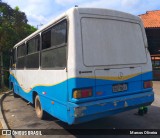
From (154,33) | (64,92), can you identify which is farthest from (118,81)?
(154,33)

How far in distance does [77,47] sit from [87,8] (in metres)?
1.00

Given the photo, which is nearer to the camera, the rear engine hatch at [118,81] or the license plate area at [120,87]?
the rear engine hatch at [118,81]

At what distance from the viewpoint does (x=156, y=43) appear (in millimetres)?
24688

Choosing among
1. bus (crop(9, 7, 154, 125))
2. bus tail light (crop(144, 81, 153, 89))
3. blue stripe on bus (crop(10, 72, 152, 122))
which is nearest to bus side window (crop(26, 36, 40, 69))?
bus (crop(9, 7, 154, 125))

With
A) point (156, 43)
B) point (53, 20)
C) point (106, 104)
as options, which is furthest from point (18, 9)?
point (106, 104)

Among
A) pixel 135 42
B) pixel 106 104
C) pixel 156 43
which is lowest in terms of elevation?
pixel 106 104

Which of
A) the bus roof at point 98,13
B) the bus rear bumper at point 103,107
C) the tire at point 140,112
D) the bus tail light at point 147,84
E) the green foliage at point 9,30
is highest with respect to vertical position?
the green foliage at point 9,30


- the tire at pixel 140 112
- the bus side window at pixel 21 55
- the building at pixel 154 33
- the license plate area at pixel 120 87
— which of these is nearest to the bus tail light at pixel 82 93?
the license plate area at pixel 120 87

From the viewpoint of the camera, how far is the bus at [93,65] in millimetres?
5082

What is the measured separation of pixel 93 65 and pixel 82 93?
2.26 ft

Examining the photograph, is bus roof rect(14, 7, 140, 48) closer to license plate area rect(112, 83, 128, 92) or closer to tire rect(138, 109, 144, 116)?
license plate area rect(112, 83, 128, 92)

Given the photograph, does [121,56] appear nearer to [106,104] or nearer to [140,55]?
[140,55]

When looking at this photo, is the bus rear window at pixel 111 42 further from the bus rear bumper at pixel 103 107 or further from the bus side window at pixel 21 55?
the bus side window at pixel 21 55

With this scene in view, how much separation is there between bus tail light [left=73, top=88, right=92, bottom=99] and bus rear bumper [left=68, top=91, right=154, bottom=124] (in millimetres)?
173
